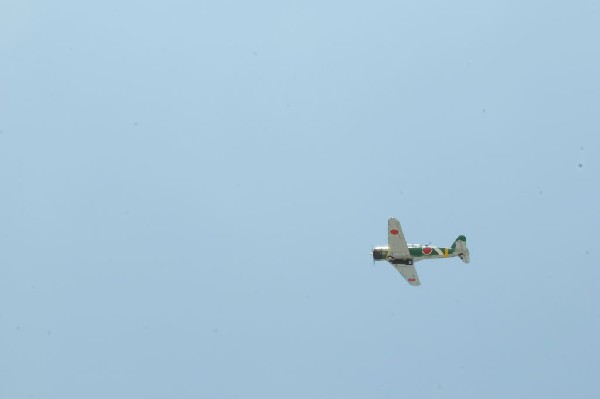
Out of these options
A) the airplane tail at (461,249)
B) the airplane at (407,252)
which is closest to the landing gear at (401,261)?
the airplane at (407,252)

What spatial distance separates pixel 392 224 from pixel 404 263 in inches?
287

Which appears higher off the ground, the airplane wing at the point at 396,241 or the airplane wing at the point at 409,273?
the airplane wing at the point at 396,241

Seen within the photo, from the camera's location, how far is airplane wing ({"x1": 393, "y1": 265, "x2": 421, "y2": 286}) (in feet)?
441

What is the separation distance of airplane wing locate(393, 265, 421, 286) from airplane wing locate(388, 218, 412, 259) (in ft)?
8.35

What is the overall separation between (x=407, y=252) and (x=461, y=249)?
740cm

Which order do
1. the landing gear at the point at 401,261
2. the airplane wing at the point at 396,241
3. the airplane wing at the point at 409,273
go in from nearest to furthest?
the airplane wing at the point at 396,241 → the landing gear at the point at 401,261 → the airplane wing at the point at 409,273

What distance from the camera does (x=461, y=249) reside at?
133875 millimetres

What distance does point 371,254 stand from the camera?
131875 mm

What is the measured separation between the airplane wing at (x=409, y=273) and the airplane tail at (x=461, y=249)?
234 inches

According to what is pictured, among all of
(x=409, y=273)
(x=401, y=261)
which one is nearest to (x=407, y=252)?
(x=401, y=261)

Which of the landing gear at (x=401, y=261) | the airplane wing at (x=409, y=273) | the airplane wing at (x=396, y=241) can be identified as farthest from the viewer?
the airplane wing at (x=409, y=273)

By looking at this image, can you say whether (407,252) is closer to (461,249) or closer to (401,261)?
(401,261)

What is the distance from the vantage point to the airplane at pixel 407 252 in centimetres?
13012

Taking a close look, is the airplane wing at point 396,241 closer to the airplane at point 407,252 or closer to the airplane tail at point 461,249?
the airplane at point 407,252
